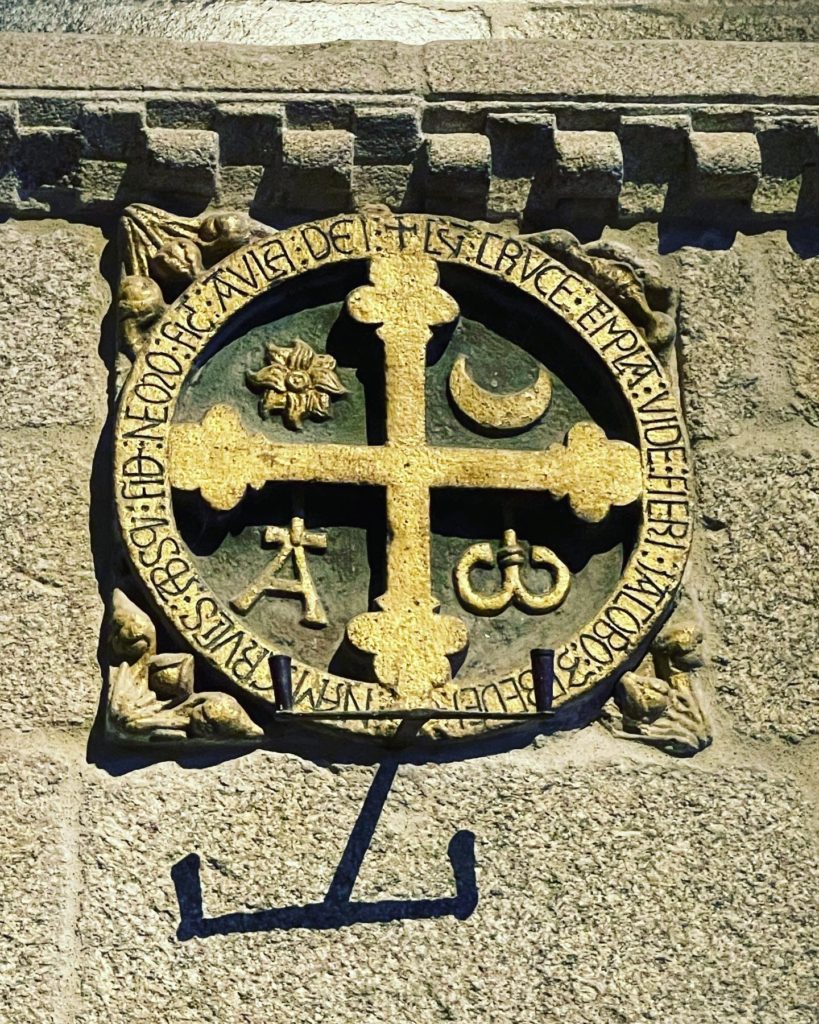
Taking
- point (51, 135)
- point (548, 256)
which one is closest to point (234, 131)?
point (51, 135)

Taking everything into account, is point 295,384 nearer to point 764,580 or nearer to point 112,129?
point 112,129

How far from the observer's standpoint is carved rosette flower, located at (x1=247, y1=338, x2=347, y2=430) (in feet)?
12.2

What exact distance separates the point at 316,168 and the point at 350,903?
1364 mm

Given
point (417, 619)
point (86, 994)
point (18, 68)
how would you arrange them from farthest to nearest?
point (18, 68) → point (417, 619) → point (86, 994)

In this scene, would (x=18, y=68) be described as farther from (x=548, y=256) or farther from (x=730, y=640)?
(x=730, y=640)

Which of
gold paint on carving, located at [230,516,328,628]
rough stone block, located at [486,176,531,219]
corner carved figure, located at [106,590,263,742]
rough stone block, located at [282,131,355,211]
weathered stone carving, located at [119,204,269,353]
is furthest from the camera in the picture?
rough stone block, located at [486,176,531,219]

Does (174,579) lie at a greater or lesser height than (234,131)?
lesser

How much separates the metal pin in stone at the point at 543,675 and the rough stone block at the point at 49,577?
0.76 meters

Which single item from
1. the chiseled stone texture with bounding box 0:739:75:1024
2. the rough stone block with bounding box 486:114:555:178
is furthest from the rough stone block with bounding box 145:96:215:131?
the chiseled stone texture with bounding box 0:739:75:1024

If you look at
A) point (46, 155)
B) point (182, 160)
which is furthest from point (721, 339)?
point (46, 155)

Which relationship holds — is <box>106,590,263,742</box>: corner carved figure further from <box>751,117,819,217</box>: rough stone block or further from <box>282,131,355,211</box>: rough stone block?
<box>751,117,819,217</box>: rough stone block

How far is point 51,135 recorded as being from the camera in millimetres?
3771

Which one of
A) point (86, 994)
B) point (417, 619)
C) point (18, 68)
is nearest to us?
point (86, 994)

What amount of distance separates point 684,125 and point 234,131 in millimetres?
869
